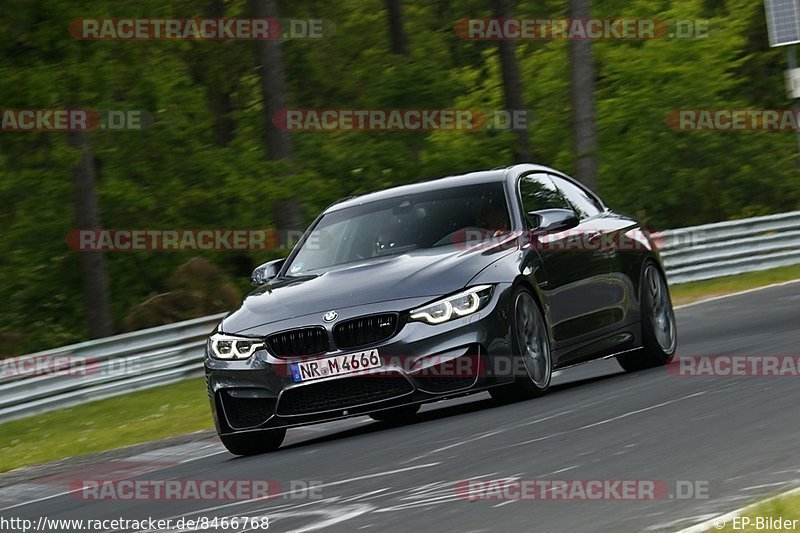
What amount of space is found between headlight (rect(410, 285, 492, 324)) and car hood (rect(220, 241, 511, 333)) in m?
0.06

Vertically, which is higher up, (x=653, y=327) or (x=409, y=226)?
(x=409, y=226)

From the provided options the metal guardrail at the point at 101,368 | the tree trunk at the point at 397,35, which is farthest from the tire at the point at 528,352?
the tree trunk at the point at 397,35

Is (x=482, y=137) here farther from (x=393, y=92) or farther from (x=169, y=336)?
(x=169, y=336)

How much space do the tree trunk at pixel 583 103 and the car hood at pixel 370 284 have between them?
1578cm

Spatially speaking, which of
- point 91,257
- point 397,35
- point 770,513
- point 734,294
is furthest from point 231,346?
point 397,35

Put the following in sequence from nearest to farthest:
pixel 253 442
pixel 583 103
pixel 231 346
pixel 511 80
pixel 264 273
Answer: pixel 231 346 → pixel 253 442 → pixel 264 273 → pixel 583 103 → pixel 511 80

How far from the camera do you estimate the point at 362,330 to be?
30.9 feet

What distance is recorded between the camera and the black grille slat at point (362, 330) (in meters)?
9.40

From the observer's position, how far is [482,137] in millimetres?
35469

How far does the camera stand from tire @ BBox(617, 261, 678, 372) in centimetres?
1189

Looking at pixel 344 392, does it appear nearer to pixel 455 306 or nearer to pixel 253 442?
pixel 455 306

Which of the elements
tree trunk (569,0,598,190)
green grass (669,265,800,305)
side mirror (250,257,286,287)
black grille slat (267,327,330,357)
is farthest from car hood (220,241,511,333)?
tree trunk (569,0,598,190)

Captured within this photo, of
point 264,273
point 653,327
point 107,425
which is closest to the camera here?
point 264,273

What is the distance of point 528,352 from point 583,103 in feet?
53.9
